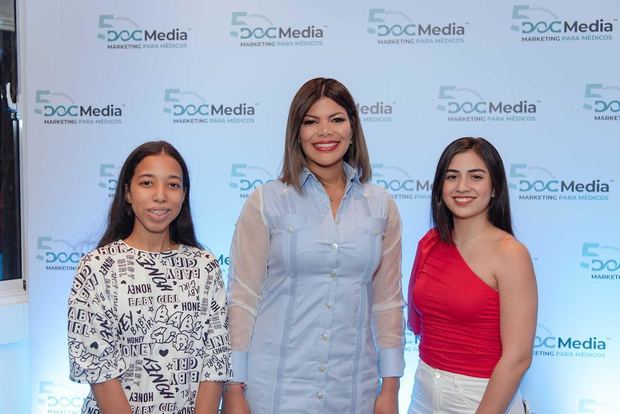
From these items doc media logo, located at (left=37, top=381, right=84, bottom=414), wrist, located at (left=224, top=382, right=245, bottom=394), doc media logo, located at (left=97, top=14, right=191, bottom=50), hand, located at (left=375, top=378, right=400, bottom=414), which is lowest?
doc media logo, located at (left=37, top=381, right=84, bottom=414)

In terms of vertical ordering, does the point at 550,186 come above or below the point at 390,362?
above

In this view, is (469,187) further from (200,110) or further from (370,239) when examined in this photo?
(200,110)

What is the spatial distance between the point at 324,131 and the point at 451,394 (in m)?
0.96

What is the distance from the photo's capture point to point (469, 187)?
6.65ft

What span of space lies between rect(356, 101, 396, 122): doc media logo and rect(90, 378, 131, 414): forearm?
189cm

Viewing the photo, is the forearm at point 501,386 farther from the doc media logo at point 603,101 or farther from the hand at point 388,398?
the doc media logo at point 603,101

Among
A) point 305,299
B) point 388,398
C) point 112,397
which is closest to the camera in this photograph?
point 112,397

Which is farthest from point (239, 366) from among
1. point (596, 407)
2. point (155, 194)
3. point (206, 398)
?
point (596, 407)

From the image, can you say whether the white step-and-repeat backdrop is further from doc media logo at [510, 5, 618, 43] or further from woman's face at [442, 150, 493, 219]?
woman's face at [442, 150, 493, 219]

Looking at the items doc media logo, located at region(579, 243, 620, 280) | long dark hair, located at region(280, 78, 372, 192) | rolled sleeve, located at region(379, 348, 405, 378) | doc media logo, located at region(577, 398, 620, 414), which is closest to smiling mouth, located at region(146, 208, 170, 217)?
long dark hair, located at region(280, 78, 372, 192)

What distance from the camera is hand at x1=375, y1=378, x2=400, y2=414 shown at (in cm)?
210

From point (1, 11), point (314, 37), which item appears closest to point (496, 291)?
point (314, 37)

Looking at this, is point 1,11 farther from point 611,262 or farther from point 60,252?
point 611,262

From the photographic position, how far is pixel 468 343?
1984mm
